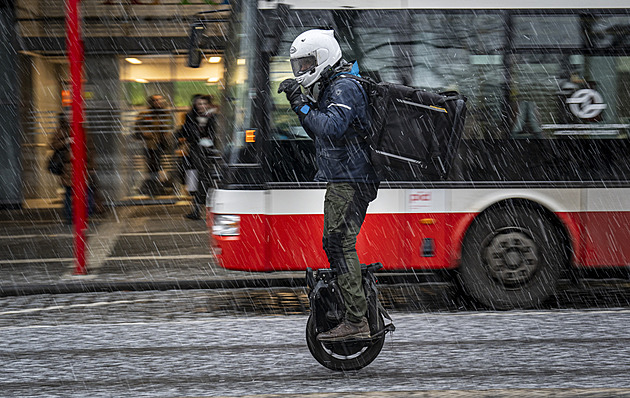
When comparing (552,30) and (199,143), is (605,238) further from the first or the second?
(199,143)

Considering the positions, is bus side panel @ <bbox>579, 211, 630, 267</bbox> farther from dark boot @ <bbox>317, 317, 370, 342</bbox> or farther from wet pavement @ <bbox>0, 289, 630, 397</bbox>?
dark boot @ <bbox>317, 317, 370, 342</bbox>

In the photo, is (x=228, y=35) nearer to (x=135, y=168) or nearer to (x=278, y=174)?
(x=278, y=174)

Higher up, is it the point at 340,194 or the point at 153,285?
the point at 340,194

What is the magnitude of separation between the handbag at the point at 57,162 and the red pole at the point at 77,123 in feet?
16.1

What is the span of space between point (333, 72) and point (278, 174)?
252 cm

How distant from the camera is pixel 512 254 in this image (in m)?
7.32

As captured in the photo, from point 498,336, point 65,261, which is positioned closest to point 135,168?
point 65,261

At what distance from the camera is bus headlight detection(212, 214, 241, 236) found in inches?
288

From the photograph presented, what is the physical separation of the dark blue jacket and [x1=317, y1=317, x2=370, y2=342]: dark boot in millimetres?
827

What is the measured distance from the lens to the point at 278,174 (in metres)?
7.32

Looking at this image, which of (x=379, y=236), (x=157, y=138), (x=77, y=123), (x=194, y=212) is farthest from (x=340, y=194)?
(x=157, y=138)

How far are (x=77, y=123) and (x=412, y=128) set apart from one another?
5399 millimetres

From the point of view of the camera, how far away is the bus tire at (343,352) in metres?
5.01

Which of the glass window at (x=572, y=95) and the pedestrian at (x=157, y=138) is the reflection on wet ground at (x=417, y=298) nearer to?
the glass window at (x=572, y=95)
